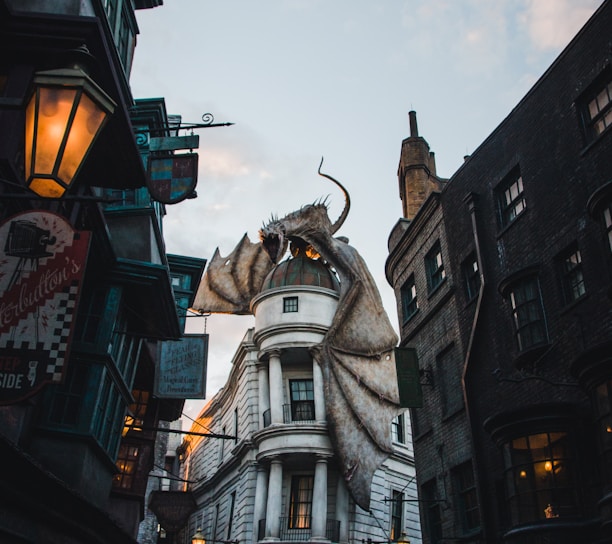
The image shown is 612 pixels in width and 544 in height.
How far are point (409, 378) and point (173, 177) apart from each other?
10147 mm

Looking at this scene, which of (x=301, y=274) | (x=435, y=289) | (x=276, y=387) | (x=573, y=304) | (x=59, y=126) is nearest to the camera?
(x=59, y=126)

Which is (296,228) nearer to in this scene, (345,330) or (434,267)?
(345,330)

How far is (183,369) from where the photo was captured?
21812 millimetres

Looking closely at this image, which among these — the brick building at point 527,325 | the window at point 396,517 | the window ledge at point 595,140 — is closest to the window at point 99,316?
the brick building at point 527,325

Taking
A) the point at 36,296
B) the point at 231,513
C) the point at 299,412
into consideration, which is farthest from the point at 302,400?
the point at 36,296

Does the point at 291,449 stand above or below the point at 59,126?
above

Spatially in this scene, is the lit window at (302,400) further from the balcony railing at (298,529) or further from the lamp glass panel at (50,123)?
the lamp glass panel at (50,123)

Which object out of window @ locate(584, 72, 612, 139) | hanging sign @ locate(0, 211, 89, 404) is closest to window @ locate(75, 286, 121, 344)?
hanging sign @ locate(0, 211, 89, 404)

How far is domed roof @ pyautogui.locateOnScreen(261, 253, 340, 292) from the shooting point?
3519 centimetres

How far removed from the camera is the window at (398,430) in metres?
35.2

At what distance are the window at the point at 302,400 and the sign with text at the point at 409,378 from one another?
40.7 ft

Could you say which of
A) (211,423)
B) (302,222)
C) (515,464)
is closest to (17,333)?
(515,464)

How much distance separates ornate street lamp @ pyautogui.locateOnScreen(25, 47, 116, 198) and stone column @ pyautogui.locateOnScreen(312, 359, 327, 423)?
2674 centimetres

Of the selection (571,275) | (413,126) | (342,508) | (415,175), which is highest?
(413,126)
